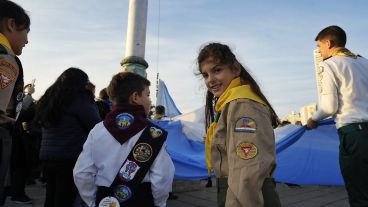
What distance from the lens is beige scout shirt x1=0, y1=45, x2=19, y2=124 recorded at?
1748 mm

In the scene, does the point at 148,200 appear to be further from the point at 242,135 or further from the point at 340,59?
the point at 340,59

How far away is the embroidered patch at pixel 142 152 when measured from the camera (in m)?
2.16

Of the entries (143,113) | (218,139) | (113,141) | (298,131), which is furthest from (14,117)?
(298,131)

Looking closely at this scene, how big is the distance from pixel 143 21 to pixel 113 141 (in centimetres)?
590

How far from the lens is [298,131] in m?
4.91

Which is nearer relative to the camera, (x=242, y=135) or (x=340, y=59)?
(x=242, y=135)

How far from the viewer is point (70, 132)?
3.21m

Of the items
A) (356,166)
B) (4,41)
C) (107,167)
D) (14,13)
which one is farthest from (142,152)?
(356,166)

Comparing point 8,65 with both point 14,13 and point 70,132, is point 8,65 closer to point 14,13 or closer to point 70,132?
point 14,13

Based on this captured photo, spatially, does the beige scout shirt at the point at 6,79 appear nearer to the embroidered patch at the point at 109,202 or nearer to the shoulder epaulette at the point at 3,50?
the shoulder epaulette at the point at 3,50

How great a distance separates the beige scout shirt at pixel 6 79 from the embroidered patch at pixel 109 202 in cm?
74

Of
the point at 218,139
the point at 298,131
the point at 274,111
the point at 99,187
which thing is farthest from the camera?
the point at 298,131

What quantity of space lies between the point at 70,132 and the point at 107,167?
117cm

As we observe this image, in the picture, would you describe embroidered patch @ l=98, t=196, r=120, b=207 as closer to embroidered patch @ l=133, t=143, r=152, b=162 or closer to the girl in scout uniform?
embroidered patch @ l=133, t=143, r=152, b=162
